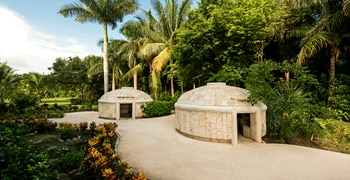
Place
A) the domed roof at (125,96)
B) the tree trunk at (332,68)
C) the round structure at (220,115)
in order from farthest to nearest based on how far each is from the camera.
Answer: the domed roof at (125,96)
the tree trunk at (332,68)
the round structure at (220,115)

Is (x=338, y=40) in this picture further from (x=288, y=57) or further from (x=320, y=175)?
(x=320, y=175)

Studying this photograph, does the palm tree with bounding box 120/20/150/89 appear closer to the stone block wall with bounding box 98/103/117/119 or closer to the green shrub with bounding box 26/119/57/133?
the stone block wall with bounding box 98/103/117/119

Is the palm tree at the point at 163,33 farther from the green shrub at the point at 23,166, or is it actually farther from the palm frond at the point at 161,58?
the green shrub at the point at 23,166

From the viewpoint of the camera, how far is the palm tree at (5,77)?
18.9 metres

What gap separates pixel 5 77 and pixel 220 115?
23.4 meters

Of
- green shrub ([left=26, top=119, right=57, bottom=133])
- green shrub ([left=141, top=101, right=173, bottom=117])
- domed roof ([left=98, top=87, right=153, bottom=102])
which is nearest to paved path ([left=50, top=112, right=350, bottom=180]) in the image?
green shrub ([left=26, top=119, right=57, bottom=133])

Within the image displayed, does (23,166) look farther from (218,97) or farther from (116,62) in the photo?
(116,62)

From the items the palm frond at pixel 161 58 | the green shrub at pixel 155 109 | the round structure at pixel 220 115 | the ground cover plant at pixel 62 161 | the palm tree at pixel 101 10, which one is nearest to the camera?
the ground cover plant at pixel 62 161

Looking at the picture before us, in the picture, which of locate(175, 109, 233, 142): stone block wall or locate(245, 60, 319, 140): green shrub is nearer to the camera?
locate(175, 109, 233, 142): stone block wall

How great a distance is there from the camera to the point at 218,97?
28.8 ft

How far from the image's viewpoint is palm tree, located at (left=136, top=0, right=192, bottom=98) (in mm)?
19391

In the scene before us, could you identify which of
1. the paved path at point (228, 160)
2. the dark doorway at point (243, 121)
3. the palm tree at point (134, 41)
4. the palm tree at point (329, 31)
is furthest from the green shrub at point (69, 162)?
the palm tree at point (134, 41)

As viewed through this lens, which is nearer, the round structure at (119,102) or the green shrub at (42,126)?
the green shrub at (42,126)

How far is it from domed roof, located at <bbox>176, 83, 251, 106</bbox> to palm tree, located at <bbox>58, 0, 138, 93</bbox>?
13.6 metres
